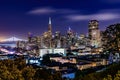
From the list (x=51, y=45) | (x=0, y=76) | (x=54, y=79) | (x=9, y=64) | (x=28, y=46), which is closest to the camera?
(x=0, y=76)

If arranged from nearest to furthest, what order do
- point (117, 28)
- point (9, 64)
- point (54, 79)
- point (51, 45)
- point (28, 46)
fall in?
point (9, 64), point (54, 79), point (117, 28), point (51, 45), point (28, 46)

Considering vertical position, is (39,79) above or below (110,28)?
below

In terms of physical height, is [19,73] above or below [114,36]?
below

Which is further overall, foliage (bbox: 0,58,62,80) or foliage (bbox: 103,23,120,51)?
foliage (bbox: 103,23,120,51)

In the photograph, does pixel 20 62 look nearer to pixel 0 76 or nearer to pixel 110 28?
pixel 0 76

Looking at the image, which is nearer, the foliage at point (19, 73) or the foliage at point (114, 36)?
the foliage at point (19, 73)

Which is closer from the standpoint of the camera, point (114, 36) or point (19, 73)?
point (19, 73)

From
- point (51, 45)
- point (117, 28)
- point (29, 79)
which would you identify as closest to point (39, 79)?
point (29, 79)

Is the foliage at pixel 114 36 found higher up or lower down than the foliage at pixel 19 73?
higher up

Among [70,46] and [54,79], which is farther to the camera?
[70,46]

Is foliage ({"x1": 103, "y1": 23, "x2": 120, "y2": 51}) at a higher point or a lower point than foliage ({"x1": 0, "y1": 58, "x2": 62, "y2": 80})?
higher
